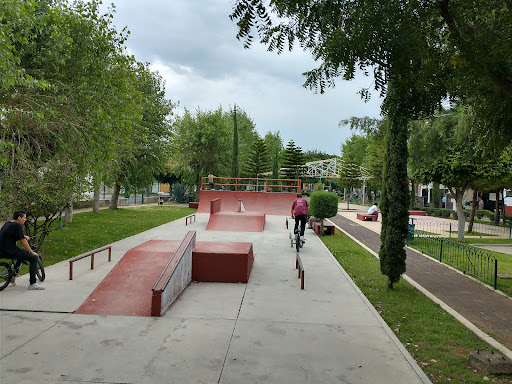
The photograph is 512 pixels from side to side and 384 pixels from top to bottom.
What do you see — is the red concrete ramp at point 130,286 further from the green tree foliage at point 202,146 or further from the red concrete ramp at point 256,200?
the green tree foliage at point 202,146

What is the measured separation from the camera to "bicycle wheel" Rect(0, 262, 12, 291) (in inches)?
286

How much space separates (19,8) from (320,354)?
26.1 ft

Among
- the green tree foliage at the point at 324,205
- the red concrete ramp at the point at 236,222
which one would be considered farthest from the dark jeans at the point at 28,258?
the green tree foliage at the point at 324,205

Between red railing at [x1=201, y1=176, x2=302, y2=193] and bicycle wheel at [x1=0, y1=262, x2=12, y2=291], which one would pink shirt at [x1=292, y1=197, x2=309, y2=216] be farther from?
red railing at [x1=201, y1=176, x2=302, y2=193]

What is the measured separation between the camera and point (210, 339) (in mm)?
5285

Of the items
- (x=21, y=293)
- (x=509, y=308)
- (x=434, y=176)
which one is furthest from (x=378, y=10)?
(x=434, y=176)

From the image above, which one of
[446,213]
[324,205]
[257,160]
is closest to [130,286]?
[324,205]

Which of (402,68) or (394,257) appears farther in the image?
(394,257)

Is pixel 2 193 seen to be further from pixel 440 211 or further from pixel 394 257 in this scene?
pixel 440 211

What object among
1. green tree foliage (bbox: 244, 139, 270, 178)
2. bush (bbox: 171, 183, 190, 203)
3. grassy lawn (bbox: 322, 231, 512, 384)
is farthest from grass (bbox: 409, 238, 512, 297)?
green tree foliage (bbox: 244, 139, 270, 178)

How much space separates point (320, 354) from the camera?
4.89 meters

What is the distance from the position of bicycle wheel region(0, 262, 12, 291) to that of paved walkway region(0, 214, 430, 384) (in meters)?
0.15

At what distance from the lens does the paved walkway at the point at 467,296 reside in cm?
643

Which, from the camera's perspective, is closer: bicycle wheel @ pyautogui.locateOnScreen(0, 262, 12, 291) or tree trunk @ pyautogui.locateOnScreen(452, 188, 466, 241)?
bicycle wheel @ pyautogui.locateOnScreen(0, 262, 12, 291)
